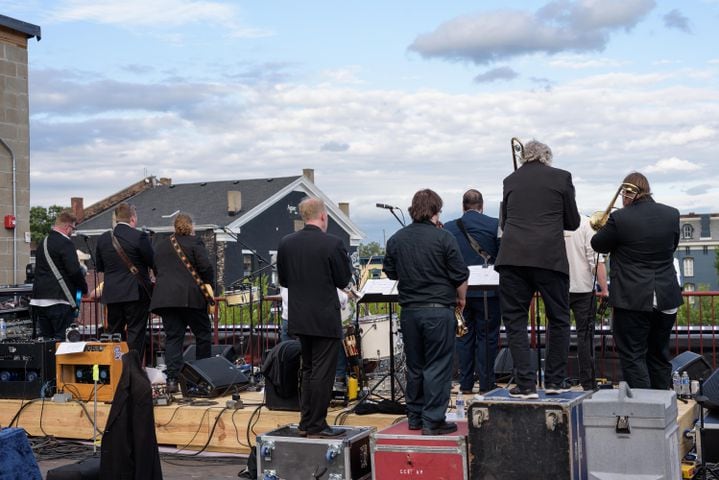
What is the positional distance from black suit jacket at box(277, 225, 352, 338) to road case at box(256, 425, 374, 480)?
815 millimetres

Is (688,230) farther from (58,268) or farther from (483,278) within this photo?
(483,278)

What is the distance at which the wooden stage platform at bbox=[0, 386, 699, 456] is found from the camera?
8164 mm

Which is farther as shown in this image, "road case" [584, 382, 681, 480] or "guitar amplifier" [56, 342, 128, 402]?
"guitar amplifier" [56, 342, 128, 402]

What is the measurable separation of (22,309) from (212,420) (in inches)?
152

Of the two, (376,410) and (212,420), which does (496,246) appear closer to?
(376,410)

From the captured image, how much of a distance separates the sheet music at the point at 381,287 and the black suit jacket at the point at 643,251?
1.74 m

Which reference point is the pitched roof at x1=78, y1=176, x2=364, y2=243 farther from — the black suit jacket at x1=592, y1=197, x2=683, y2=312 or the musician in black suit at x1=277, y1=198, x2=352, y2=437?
the black suit jacket at x1=592, y1=197, x2=683, y2=312

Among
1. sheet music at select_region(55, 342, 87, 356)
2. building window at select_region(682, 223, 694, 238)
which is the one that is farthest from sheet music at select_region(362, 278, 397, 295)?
building window at select_region(682, 223, 694, 238)

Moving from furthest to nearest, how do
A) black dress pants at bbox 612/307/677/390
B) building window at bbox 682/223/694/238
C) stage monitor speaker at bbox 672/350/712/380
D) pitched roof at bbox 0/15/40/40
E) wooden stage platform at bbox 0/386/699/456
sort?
building window at bbox 682/223/694/238 → pitched roof at bbox 0/15/40/40 → stage monitor speaker at bbox 672/350/712/380 → wooden stage platform at bbox 0/386/699/456 → black dress pants at bbox 612/307/677/390

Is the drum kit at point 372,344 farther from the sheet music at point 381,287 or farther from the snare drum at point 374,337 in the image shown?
the sheet music at point 381,287

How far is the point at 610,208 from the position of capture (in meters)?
7.55

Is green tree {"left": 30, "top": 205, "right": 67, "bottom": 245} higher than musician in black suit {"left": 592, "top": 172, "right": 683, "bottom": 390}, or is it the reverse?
green tree {"left": 30, "top": 205, "right": 67, "bottom": 245}

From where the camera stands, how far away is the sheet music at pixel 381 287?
768 cm

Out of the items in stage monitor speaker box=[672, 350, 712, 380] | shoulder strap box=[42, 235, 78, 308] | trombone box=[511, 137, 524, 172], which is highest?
trombone box=[511, 137, 524, 172]
